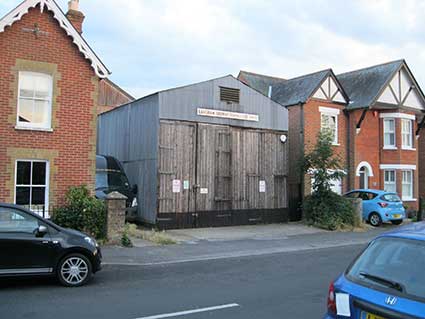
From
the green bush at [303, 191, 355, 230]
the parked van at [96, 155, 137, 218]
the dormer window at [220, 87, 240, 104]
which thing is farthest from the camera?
the green bush at [303, 191, 355, 230]

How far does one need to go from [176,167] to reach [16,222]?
382 inches

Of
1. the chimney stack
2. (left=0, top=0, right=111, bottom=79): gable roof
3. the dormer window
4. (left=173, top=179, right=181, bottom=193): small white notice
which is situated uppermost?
the chimney stack

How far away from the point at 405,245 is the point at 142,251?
9.28m

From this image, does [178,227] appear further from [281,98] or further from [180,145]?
[281,98]

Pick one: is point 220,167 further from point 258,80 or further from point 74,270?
point 258,80

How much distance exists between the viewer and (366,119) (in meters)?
26.1

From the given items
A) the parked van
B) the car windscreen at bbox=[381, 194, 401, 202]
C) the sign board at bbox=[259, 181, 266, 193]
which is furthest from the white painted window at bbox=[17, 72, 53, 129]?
the car windscreen at bbox=[381, 194, 401, 202]

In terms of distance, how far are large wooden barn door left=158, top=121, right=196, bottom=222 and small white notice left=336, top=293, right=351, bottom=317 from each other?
13.4m

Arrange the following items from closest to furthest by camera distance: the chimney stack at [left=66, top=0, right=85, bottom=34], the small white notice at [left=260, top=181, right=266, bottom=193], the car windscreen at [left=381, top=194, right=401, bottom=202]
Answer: the chimney stack at [left=66, top=0, right=85, bottom=34], the small white notice at [left=260, top=181, right=266, bottom=193], the car windscreen at [left=381, top=194, right=401, bottom=202]

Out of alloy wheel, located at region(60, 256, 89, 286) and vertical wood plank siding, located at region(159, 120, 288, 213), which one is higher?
vertical wood plank siding, located at region(159, 120, 288, 213)

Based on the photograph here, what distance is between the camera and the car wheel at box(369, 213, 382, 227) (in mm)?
20833

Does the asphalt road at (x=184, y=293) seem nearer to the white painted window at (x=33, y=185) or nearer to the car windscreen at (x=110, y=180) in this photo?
Answer: the white painted window at (x=33, y=185)

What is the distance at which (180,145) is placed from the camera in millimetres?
17781

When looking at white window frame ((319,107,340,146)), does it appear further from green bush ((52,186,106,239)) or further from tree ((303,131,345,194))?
green bush ((52,186,106,239))
